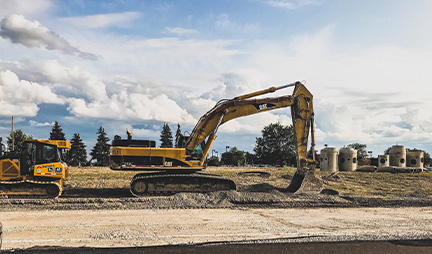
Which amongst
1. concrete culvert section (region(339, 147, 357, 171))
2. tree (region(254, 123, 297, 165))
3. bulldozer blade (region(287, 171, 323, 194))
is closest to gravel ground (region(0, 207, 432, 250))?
bulldozer blade (region(287, 171, 323, 194))

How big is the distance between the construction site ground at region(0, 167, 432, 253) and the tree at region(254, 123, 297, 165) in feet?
240

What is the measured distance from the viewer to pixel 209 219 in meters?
11.3

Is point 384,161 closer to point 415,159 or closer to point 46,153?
point 415,159

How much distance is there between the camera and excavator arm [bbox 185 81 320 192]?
17.1 metres

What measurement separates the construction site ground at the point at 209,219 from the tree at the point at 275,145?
73176 millimetres

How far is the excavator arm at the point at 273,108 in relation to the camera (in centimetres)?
1714

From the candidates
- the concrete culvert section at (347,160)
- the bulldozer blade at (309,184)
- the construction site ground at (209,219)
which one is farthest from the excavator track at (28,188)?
the concrete culvert section at (347,160)

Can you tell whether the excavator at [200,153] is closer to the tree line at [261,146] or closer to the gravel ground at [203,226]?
the gravel ground at [203,226]

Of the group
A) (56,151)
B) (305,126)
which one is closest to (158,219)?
(56,151)

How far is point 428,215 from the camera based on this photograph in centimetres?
1309

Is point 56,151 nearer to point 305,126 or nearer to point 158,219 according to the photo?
point 158,219

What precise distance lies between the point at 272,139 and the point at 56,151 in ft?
267

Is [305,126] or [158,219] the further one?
[305,126]

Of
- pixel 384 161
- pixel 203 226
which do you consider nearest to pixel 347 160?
pixel 384 161
